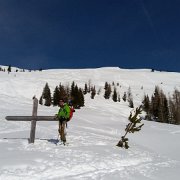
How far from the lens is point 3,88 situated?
12250cm

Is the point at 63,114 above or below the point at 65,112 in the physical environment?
below

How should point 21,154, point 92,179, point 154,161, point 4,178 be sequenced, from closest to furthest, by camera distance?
point 4,178 < point 92,179 < point 21,154 < point 154,161

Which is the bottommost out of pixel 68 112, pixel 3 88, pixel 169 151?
pixel 169 151

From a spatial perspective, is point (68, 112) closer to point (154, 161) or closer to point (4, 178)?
point (154, 161)

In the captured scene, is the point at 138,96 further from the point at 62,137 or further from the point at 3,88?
the point at 62,137

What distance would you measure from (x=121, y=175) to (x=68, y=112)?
5.63m

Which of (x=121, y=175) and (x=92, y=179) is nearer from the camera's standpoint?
(x=92, y=179)

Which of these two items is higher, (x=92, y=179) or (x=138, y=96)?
(x=138, y=96)

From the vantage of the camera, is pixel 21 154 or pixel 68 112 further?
pixel 68 112

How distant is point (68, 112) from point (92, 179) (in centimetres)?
632

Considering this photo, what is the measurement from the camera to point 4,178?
953cm

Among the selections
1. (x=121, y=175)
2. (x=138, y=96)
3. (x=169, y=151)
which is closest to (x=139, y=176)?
(x=121, y=175)

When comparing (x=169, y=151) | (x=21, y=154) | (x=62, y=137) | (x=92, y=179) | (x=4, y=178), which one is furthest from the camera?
(x=169, y=151)

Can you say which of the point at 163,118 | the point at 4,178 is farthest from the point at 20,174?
the point at 163,118
